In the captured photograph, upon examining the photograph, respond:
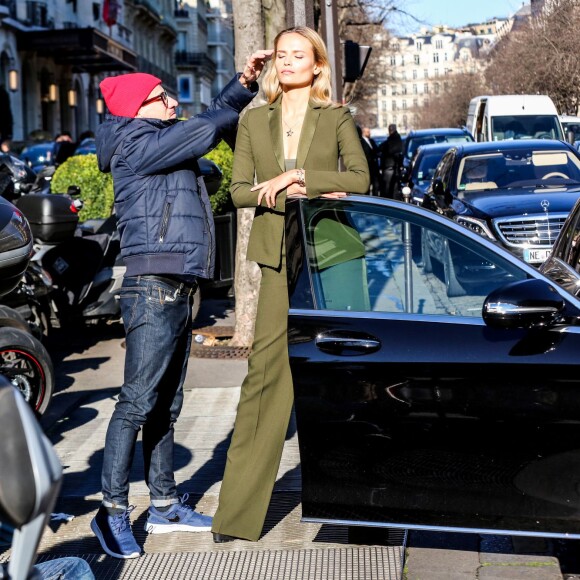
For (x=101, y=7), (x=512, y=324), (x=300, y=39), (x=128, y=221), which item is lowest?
(x=512, y=324)

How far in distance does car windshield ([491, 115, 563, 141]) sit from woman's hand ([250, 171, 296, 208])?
2276cm

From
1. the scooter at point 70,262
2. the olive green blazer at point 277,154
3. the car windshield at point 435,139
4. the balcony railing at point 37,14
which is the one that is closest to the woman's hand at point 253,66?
the olive green blazer at point 277,154

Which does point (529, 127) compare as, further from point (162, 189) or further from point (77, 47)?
point (77, 47)

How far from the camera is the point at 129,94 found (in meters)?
4.56

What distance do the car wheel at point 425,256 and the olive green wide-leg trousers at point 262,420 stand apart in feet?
1.88

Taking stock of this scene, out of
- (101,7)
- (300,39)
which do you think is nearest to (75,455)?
(300,39)

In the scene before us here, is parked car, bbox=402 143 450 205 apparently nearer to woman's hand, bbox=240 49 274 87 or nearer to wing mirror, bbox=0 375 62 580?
woman's hand, bbox=240 49 274 87

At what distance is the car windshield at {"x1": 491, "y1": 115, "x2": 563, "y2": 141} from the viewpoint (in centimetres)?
2675

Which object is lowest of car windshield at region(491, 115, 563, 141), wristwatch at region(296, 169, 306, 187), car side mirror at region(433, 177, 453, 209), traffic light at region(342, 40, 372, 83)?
car side mirror at region(433, 177, 453, 209)

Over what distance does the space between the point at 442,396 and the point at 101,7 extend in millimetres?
61539

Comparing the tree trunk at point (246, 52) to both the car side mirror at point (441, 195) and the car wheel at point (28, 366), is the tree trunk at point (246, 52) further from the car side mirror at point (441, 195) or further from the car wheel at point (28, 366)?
the car side mirror at point (441, 195)

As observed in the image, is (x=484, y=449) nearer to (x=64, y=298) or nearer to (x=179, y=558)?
(x=179, y=558)

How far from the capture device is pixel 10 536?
230cm

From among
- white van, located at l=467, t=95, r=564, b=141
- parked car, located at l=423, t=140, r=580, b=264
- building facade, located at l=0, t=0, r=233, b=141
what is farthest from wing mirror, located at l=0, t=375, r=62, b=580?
building facade, located at l=0, t=0, r=233, b=141
